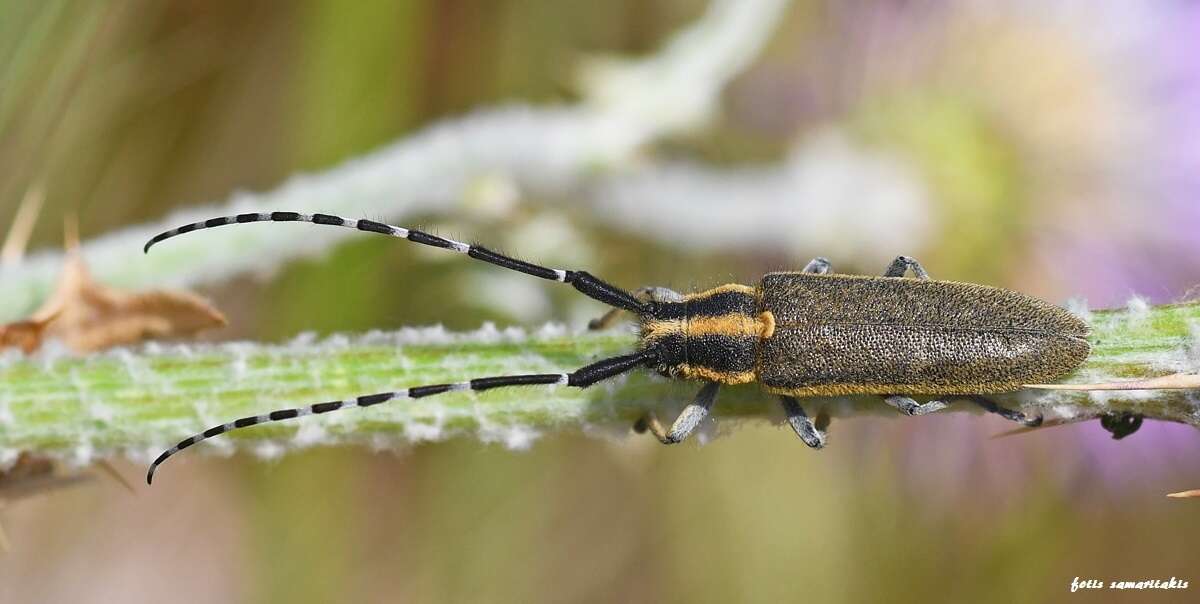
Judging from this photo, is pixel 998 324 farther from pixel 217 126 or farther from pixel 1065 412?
pixel 217 126

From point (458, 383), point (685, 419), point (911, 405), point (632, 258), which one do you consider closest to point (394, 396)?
point (458, 383)

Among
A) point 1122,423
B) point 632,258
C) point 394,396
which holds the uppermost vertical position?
point 632,258

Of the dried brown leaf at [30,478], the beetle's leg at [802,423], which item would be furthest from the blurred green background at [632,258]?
the dried brown leaf at [30,478]

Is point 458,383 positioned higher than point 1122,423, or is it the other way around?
point 458,383

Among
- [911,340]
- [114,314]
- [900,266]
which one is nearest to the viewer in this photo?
[114,314]

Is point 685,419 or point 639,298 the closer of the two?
point 685,419

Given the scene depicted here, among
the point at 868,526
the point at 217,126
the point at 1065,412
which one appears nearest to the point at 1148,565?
the point at 868,526

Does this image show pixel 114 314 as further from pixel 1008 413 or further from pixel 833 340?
pixel 1008 413
